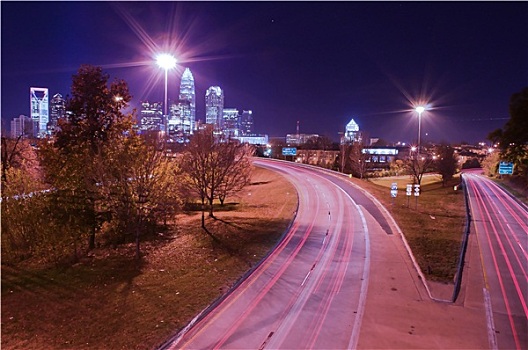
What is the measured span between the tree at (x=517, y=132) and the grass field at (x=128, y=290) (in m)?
17.6

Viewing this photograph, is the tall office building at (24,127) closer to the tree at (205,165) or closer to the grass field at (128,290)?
the tree at (205,165)

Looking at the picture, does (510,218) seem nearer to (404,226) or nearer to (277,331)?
(404,226)

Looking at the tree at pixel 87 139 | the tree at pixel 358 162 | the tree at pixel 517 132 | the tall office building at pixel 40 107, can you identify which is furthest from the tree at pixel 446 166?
the tall office building at pixel 40 107

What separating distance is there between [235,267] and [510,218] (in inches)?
993

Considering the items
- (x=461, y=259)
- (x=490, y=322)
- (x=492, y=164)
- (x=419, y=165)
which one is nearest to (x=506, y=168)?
(x=419, y=165)

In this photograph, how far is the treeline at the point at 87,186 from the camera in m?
20.8

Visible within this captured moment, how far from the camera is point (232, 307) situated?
1476 cm

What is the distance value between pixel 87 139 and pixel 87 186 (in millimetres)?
3554

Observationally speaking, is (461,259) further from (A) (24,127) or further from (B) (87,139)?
(A) (24,127)

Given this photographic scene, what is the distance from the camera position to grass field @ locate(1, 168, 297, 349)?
1270 centimetres

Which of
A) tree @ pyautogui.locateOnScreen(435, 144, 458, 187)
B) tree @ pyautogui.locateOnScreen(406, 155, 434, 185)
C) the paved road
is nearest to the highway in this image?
the paved road

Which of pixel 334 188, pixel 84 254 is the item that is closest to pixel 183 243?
pixel 84 254

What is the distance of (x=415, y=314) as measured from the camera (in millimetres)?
14047

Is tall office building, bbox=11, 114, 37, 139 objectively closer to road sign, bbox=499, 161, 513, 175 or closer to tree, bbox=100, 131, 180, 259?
tree, bbox=100, 131, 180, 259
